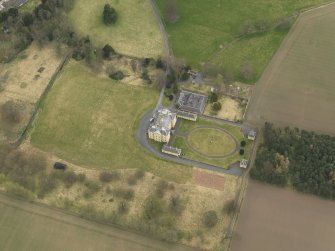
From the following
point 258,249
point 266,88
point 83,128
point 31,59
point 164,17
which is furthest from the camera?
point 164,17

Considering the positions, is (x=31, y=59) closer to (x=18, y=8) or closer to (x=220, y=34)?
(x=18, y=8)

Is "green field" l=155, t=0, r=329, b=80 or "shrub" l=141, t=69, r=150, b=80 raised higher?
"green field" l=155, t=0, r=329, b=80

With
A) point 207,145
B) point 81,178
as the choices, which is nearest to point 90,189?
point 81,178

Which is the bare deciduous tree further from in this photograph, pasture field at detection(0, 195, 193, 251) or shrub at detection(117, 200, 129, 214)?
pasture field at detection(0, 195, 193, 251)

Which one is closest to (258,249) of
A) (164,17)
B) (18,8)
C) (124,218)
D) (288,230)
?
(288,230)

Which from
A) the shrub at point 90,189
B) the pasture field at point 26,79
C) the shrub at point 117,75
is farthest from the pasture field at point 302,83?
the pasture field at point 26,79

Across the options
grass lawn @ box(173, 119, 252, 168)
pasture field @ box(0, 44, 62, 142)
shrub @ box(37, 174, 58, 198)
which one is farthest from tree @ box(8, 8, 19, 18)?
grass lawn @ box(173, 119, 252, 168)

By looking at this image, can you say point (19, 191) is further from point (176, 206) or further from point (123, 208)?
point (176, 206)
